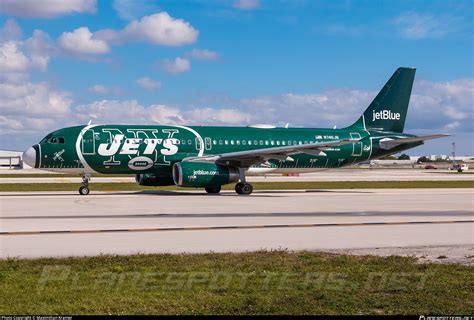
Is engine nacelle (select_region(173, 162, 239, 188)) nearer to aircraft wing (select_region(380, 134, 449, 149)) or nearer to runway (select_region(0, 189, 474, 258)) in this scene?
runway (select_region(0, 189, 474, 258))

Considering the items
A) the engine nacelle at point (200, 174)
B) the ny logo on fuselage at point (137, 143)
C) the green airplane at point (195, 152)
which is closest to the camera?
the engine nacelle at point (200, 174)

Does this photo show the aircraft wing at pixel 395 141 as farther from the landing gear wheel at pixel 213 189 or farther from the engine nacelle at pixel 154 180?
the engine nacelle at pixel 154 180

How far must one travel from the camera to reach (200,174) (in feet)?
110

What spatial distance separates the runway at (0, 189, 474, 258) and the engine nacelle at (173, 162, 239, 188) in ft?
20.9

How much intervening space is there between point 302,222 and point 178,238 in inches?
204

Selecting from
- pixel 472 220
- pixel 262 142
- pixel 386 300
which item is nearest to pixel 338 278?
pixel 386 300

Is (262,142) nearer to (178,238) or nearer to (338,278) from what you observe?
(178,238)

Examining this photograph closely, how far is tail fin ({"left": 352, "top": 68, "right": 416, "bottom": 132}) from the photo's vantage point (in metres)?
43.9

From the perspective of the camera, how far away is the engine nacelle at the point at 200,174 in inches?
1314

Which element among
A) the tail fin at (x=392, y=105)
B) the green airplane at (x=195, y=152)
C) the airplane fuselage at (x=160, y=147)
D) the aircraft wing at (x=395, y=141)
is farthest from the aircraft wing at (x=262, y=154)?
the tail fin at (x=392, y=105)

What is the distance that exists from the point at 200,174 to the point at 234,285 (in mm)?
24276

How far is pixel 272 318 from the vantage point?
25.0 ft

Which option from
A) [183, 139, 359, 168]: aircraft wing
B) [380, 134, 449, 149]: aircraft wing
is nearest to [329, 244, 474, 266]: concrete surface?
[183, 139, 359, 168]: aircraft wing

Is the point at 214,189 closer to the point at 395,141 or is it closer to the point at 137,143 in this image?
the point at 137,143
